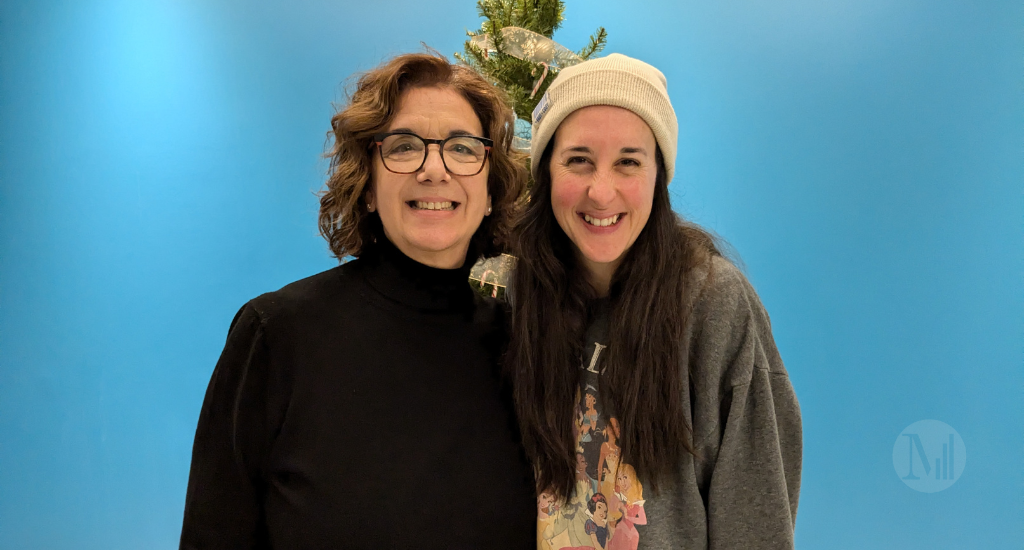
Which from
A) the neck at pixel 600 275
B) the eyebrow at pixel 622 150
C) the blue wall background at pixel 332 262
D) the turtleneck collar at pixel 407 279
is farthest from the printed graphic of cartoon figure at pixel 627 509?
the blue wall background at pixel 332 262

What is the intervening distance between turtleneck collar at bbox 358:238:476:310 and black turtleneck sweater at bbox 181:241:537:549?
4cm

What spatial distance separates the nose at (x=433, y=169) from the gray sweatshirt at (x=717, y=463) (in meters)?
0.56

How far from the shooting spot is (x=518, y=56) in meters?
1.92

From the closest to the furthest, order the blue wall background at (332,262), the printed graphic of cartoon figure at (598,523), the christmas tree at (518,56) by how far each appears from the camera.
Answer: the printed graphic of cartoon figure at (598,523) < the christmas tree at (518,56) < the blue wall background at (332,262)

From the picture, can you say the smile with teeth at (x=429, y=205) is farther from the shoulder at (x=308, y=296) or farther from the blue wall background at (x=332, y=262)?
the blue wall background at (x=332, y=262)

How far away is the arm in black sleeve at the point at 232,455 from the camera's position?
46.7 inches

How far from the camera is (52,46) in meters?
2.99

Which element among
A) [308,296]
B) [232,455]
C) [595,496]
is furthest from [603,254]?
[232,455]

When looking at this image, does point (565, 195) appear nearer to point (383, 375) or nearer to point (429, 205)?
point (429, 205)

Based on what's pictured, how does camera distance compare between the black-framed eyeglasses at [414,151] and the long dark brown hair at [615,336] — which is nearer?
the long dark brown hair at [615,336]

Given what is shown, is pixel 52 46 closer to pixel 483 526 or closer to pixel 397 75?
pixel 397 75

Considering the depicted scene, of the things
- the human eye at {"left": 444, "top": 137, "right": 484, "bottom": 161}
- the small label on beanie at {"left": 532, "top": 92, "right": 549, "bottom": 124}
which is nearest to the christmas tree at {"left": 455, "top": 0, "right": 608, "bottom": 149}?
the small label on beanie at {"left": 532, "top": 92, "right": 549, "bottom": 124}

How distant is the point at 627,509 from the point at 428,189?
761 millimetres

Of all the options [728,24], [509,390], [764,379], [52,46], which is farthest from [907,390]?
[52,46]
